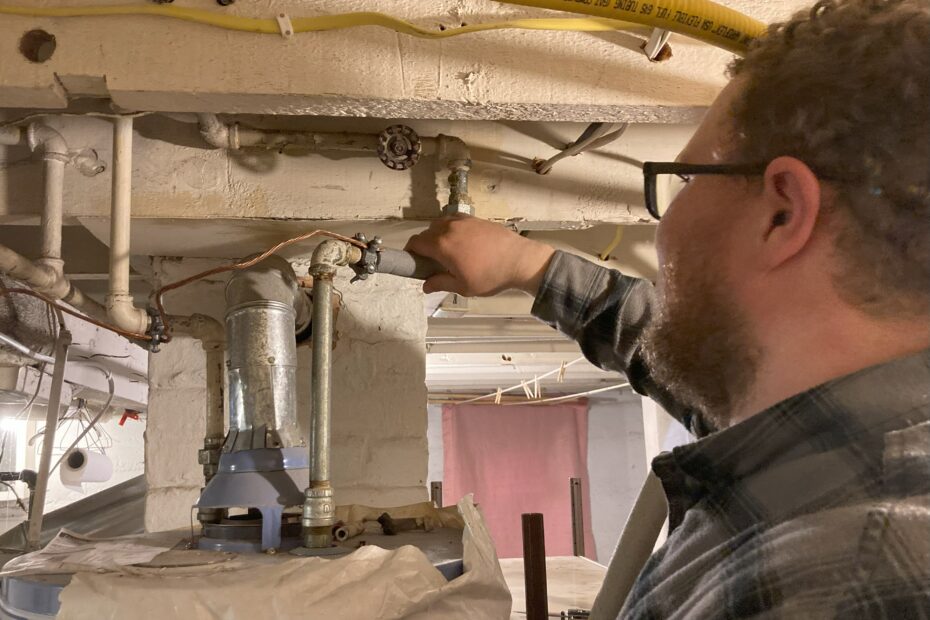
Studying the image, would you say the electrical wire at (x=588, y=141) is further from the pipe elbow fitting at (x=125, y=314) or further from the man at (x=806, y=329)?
the pipe elbow fitting at (x=125, y=314)

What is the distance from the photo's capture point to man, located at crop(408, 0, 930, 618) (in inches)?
15.0

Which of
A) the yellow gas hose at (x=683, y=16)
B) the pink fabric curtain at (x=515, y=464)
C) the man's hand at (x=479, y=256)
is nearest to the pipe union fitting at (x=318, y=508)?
the man's hand at (x=479, y=256)

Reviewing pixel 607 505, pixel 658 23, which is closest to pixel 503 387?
pixel 607 505

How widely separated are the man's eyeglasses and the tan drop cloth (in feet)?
1.69

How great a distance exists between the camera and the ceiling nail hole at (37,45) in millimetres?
987

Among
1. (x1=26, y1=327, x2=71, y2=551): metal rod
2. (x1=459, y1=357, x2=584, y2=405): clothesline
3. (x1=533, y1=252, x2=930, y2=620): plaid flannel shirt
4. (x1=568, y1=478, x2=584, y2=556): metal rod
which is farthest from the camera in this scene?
(x1=459, y1=357, x2=584, y2=405): clothesline

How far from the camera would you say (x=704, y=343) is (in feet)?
1.91

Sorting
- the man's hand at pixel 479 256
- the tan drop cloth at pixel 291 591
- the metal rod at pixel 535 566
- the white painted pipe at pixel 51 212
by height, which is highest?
the white painted pipe at pixel 51 212

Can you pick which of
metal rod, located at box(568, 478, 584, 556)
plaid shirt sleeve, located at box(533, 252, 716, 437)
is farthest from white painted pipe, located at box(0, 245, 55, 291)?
metal rod, located at box(568, 478, 584, 556)

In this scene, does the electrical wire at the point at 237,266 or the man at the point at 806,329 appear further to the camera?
the electrical wire at the point at 237,266

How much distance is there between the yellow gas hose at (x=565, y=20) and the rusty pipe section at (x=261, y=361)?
1.42 ft

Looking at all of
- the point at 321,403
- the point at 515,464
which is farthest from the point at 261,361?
the point at 515,464

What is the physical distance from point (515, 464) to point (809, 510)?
5.48 meters

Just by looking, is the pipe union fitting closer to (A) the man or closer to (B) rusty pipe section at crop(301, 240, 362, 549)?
(B) rusty pipe section at crop(301, 240, 362, 549)
